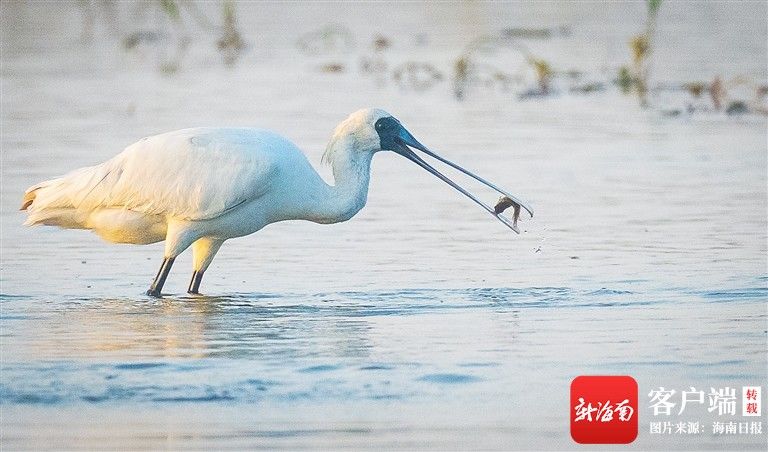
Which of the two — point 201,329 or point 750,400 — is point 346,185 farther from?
point 750,400

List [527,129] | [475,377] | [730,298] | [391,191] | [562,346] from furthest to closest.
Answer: [527,129]
[391,191]
[730,298]
[562,346]
[475,377]

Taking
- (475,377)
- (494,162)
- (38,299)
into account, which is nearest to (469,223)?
(494,162)

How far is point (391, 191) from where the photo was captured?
50.0ft

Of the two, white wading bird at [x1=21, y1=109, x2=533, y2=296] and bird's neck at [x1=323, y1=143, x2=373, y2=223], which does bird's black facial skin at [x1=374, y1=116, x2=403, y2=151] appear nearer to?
white wading bird at [x1=21, y1=109, x2=533, y2=296]

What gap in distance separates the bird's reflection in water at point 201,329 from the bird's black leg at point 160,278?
0.28ft

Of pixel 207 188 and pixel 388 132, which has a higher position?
pixel 388 132

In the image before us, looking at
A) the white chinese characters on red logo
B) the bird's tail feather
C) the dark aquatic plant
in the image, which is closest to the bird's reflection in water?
the bird's tail feather

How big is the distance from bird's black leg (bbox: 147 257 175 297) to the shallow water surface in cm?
8

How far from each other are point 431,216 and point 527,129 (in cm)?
501

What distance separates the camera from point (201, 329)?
10.2 metres

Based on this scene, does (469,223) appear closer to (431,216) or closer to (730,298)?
(431,216)

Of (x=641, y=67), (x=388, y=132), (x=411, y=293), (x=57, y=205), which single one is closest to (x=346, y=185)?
(x=388, y=132)

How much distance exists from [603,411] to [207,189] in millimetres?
3490

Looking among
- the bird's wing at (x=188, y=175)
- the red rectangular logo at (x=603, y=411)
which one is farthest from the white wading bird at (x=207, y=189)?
the red rectangular logo at (x=603, y=411)
